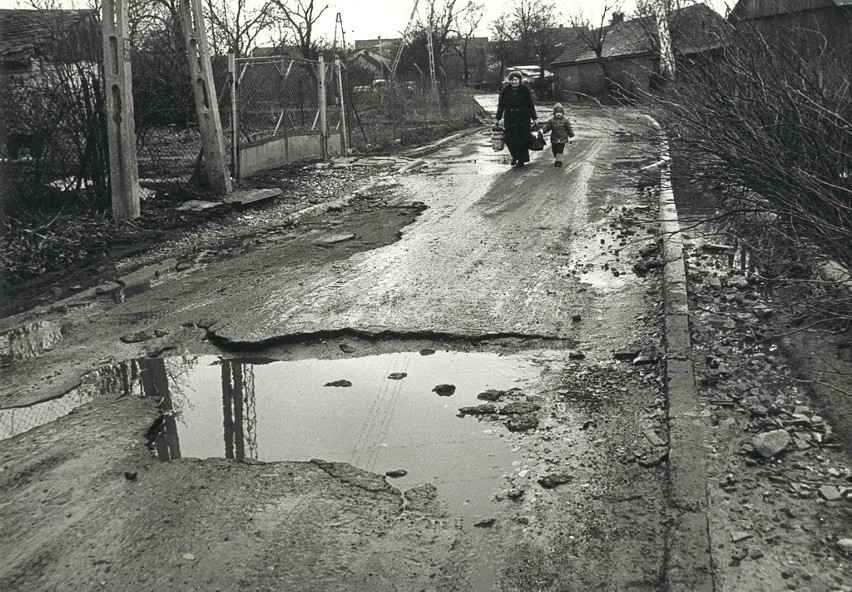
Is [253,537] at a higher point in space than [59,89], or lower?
lower

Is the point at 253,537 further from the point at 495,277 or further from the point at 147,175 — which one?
the point at 147,175

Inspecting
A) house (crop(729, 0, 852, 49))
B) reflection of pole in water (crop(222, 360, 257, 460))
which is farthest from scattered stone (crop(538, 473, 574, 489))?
house (crop(729, 0, 852, 49))

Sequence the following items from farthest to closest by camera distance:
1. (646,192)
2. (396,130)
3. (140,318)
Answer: (396,130), (646,192), (140,318)

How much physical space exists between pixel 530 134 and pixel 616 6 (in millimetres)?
42734

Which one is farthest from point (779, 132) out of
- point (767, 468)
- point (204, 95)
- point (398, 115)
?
point (398, 115)

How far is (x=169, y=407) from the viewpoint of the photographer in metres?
4.47

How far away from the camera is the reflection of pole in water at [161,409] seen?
3.96 meters

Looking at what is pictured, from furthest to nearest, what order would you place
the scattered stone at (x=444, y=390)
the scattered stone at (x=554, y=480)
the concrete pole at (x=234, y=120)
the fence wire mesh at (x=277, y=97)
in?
the fence wire mesh at (x=277, y=97) → the concrete pole at (x=234, y=120) → the scattered stone at (x=444, y=390) → the scattered stone at (x=554, y=480)

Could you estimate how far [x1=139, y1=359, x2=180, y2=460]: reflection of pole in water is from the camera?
156 inches

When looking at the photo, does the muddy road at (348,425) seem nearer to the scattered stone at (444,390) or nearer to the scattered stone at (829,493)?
the scattered stone at (444,390)

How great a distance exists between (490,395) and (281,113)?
11.3 meters

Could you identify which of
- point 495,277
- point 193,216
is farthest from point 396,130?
point 495,277

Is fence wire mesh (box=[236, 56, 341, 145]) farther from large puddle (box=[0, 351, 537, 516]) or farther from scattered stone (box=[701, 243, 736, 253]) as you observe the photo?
large puddle (box=[0, 351, 537, 516])

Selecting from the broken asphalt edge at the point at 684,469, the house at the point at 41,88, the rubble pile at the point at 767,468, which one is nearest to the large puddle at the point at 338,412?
the broken asphalt edge at the point at 684,469
